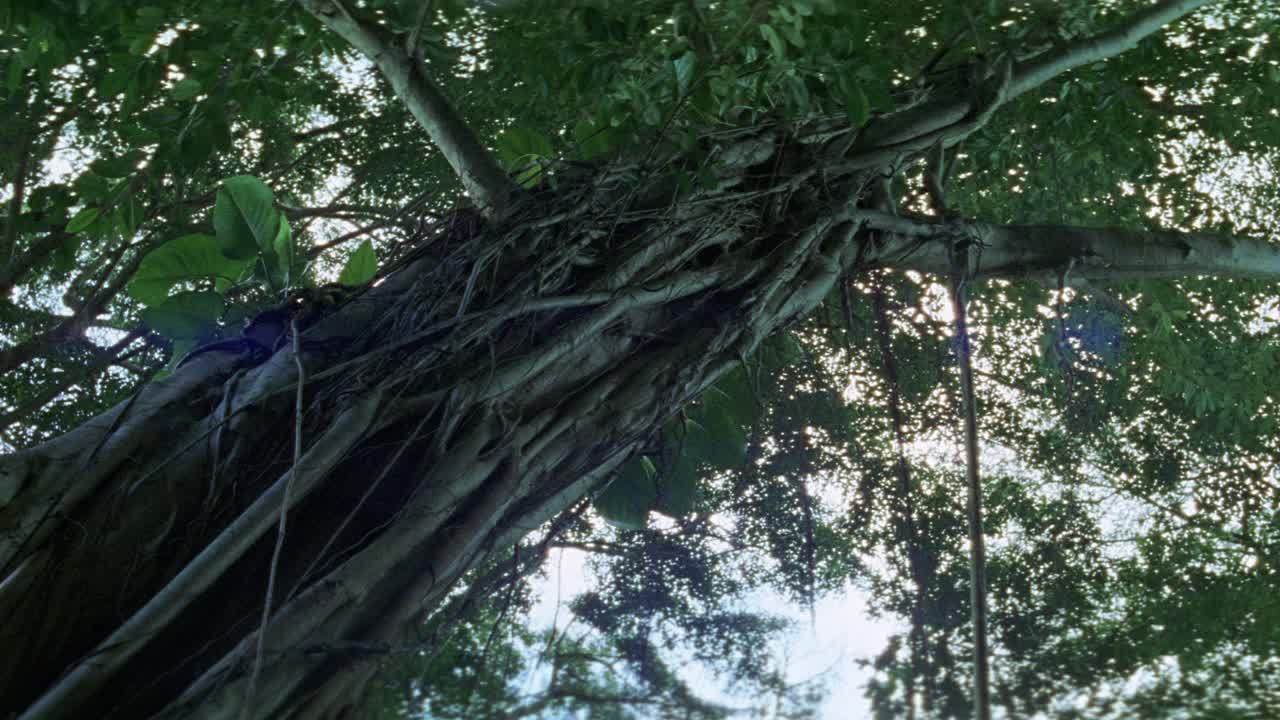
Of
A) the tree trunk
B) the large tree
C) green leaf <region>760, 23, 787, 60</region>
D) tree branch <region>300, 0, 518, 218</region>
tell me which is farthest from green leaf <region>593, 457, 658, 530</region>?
green leaf <region>760, 23, 787, 60</region>

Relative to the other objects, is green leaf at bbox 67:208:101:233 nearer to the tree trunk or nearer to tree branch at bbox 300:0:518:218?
the tree trunk

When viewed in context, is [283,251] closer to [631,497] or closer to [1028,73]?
[631,497]

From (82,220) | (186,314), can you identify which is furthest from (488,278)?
(82,220)

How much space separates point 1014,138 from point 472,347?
1.47 metres

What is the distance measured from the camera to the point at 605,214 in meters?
1.37

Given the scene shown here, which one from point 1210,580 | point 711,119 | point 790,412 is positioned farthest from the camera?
point 790,412

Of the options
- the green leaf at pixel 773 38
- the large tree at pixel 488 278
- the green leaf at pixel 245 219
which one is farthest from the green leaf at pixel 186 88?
the green leaf at pixel 773 38

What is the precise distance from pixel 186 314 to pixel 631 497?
0.79 metres

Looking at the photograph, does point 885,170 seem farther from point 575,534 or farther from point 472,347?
point 575,534

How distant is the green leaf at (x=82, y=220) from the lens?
4.83ft

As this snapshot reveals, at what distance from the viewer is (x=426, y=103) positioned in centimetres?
169

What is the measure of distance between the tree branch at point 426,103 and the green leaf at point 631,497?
1.77 ft

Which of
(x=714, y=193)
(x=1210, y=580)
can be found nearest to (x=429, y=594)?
(x=714, y=193)

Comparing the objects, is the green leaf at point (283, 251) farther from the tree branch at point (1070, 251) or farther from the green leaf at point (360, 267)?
the tree branch at point (1070, 251)
